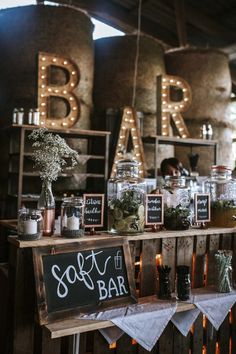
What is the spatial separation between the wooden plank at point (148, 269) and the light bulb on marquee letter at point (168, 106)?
3295mm

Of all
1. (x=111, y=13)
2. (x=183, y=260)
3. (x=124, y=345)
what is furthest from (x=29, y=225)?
(x=111, y=13)

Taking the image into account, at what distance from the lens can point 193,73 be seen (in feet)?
20.0

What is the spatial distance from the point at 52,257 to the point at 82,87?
12.4 ft

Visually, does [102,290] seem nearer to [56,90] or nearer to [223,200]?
[223,200]

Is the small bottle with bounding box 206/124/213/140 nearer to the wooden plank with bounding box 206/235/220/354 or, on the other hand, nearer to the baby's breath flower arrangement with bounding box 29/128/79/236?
the wooden plank with bounding box 206/235/220/354

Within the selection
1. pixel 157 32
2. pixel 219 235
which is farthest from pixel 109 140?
pixel 157 32

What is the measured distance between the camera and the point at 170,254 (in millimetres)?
2240

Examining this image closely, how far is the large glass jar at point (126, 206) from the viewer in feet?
6.74

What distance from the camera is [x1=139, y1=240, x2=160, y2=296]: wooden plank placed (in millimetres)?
2135

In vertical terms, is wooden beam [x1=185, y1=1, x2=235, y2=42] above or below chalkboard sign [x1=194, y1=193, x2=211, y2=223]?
above

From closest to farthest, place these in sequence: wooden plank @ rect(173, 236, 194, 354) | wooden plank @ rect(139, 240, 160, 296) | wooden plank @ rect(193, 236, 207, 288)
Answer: wooden plank @ rect(139, 240, 160, 296)
wooden plank @ rect(173, 236, 194, 354)
wooden plank @ rect(193, 236, 207, 288)

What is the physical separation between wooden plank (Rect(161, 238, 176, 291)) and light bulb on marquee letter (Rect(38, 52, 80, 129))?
2.77 meters

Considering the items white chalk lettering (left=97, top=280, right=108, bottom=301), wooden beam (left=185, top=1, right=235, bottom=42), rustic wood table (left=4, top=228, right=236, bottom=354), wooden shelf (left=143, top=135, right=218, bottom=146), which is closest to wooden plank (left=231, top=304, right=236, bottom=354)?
rustic wood table (left=4, top=228, right=236, bottom=354)

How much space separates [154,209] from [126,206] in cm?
22
